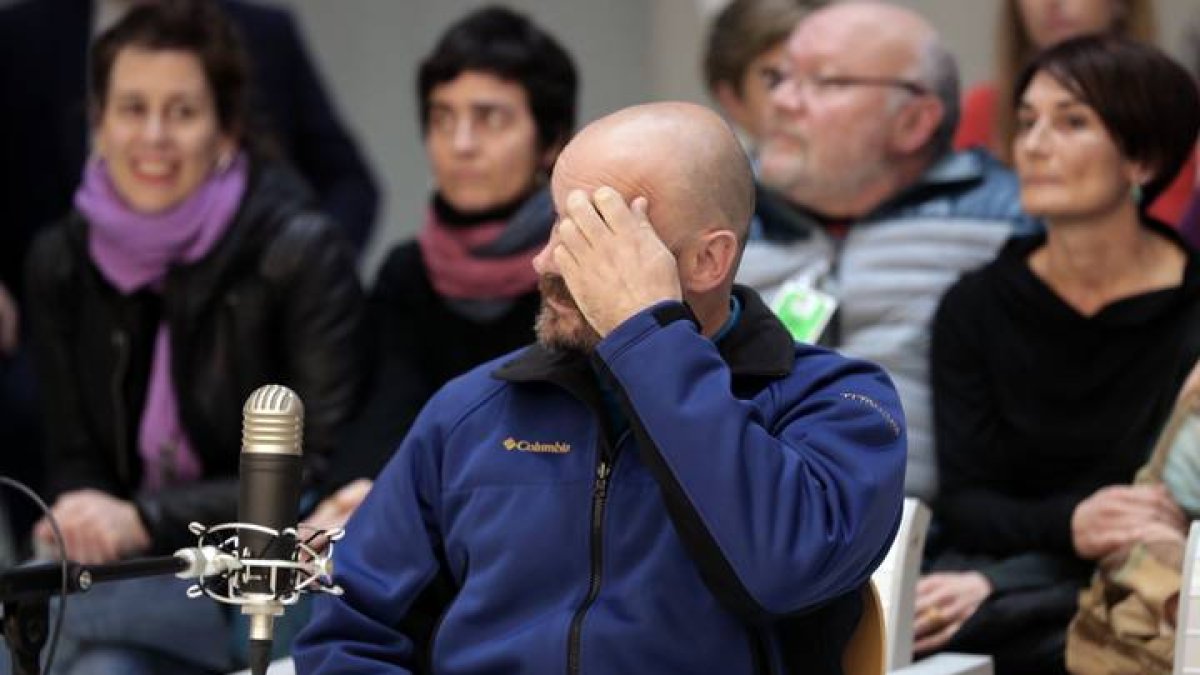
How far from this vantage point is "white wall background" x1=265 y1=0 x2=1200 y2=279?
21.0 ft

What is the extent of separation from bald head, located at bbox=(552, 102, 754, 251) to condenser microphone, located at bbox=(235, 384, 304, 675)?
554 mm

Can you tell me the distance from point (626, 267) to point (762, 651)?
1.57 ft

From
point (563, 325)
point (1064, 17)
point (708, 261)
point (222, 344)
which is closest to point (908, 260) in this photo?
point (1064, 17)

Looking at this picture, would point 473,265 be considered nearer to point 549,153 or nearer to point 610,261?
point 549,153

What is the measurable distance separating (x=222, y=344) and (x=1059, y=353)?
1.76 metres

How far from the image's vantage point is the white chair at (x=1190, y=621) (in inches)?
121

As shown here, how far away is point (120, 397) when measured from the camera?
4879mm

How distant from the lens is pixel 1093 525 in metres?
3.91

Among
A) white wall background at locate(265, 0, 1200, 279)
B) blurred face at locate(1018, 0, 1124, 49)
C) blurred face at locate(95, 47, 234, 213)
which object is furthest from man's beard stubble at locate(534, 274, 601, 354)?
white wall background at locate(265, 0, 1200, 279)

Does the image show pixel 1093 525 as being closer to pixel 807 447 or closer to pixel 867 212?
pixel 867 212

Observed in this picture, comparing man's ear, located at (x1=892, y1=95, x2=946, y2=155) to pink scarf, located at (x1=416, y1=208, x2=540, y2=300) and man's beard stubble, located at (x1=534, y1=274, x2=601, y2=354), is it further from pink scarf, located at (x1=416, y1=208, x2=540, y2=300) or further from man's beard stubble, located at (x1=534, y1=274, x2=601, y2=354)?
man's beard stubble, located at (x1=534, y1=274, x2=601, y2=354)

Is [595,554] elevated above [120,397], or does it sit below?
above

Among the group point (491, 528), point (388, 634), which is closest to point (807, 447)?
point (491, 528)

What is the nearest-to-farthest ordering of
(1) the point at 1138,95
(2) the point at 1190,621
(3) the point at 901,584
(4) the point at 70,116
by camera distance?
(2) the point at 1190,621
(3) the point at 901,584
(1) the point at 1138,95
(4) the point at 70,116
